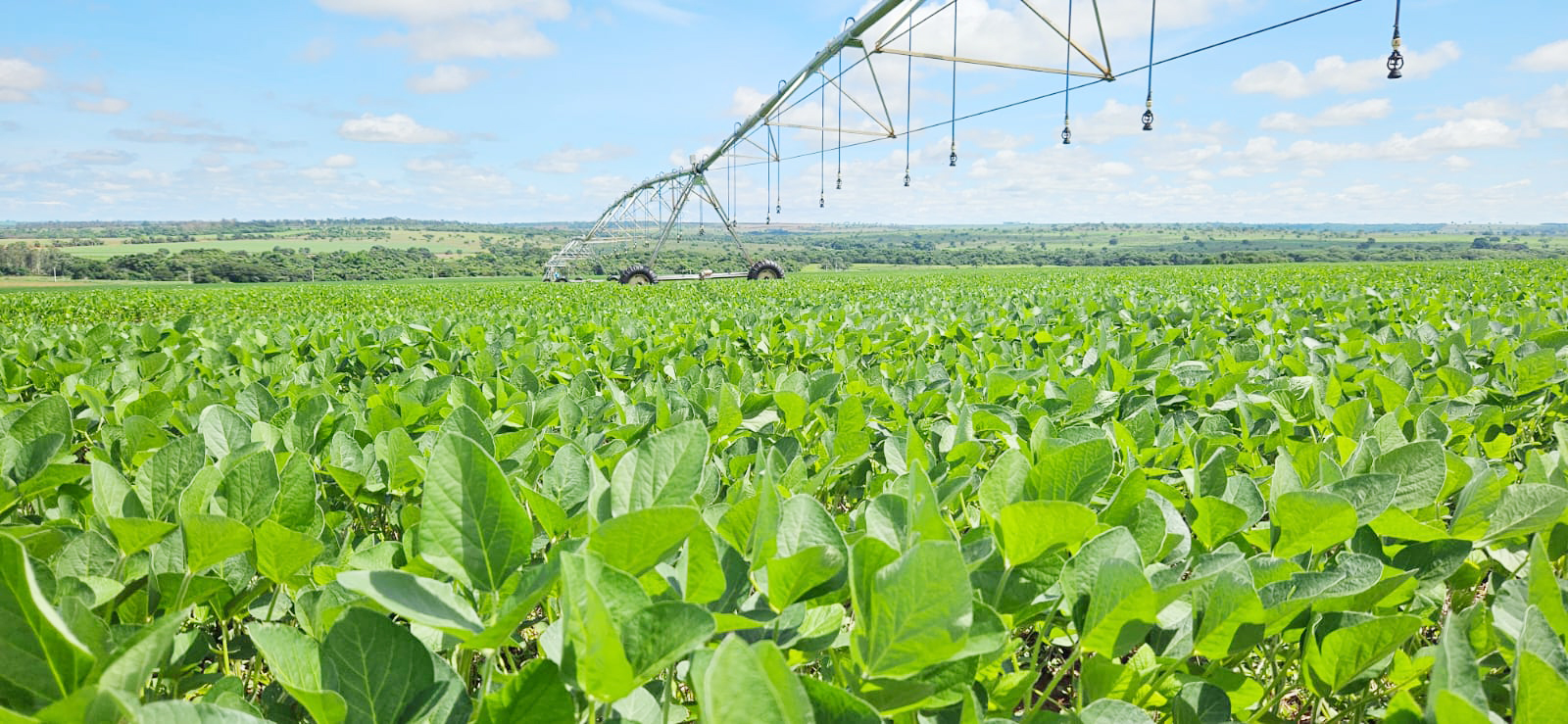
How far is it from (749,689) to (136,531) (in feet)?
3.17

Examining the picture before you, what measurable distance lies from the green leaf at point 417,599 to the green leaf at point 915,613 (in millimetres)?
370

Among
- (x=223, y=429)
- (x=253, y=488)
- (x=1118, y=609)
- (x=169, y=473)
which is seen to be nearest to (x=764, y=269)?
(x=223, y=429)

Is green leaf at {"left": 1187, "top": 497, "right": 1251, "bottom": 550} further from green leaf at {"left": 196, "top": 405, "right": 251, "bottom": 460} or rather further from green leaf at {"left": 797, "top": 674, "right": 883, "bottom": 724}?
green leaf at {"left": 196, "top": 405, "right": 251, "bottom": 460}

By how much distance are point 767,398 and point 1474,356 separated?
3.29 meters

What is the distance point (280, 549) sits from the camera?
3.25 feet

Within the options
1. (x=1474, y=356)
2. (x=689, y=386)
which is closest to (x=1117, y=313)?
(x=1474, y=356)

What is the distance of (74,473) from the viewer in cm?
146

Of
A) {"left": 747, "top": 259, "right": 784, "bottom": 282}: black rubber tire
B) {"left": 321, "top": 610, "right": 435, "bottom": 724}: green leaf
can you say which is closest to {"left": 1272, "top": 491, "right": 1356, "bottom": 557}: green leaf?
{"left": 321, "top": 610, "right": 435, "bottom": 724}: green leaf

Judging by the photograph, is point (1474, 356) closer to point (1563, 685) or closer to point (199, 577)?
point (1563, 685)

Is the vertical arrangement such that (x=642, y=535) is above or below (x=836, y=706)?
above

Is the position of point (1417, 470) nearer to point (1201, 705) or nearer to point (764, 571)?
point (1201, 705)

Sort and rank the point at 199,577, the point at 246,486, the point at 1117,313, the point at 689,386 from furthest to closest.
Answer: the point at 1117,313 < the point at 689,386 < the point at 246,486 < the point at 199,577

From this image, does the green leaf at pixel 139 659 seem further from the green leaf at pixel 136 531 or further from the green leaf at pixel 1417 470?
the green leaf at pixel 1417 470

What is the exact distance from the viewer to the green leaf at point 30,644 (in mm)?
580
